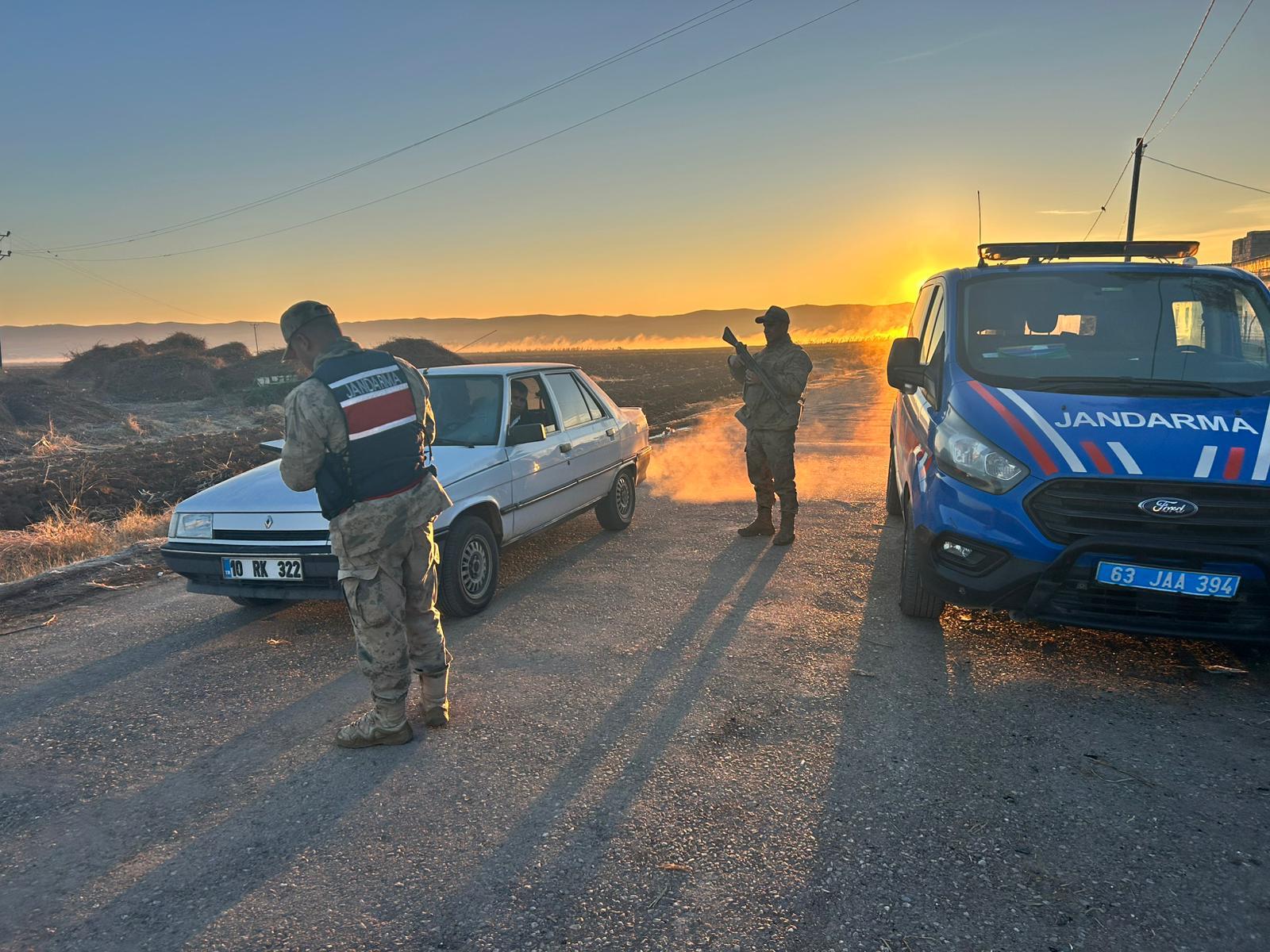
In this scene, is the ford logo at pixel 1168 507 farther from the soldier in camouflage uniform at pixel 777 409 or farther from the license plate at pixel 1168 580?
the soldier in camouflage uniform at pixel 777 409

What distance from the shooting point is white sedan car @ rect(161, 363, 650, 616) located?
15.7 feet

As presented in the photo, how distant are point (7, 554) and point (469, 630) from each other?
205 inches

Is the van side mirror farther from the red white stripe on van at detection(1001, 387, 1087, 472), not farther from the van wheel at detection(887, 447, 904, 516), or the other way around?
the van wheel at detection(887, 447, 904, 516)

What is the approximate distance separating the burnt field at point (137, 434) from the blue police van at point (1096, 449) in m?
9.43

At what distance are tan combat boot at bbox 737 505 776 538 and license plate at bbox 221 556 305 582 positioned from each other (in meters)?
3.82

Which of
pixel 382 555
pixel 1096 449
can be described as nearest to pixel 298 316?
pixel 382 555

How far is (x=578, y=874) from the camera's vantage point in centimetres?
266

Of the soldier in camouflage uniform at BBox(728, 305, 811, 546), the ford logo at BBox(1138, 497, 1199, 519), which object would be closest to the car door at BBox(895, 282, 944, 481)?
the soldier in camouflage uniform at BBox(728, 305, 811, 546)

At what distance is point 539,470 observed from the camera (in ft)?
20.1

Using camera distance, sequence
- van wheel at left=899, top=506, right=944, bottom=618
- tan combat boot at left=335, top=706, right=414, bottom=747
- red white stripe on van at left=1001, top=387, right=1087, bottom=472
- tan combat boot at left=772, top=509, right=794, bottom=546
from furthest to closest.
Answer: tan combat boot at left=772, top=509, right=794, bottom=546
van wheel at left=899, top=506, right=944, bottom=618
red white stripe on van at left=1001, top=387, right=1087, bottom=472
tan combat boot at left=335, top=706, right=414, bottom=747

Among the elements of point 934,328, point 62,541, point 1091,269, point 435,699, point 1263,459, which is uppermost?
point 1091,269

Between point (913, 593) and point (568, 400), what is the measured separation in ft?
11.1

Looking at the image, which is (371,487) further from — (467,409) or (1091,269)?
(1091,269)

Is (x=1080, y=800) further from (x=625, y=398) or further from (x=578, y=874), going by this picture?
(x=625, y=398)
